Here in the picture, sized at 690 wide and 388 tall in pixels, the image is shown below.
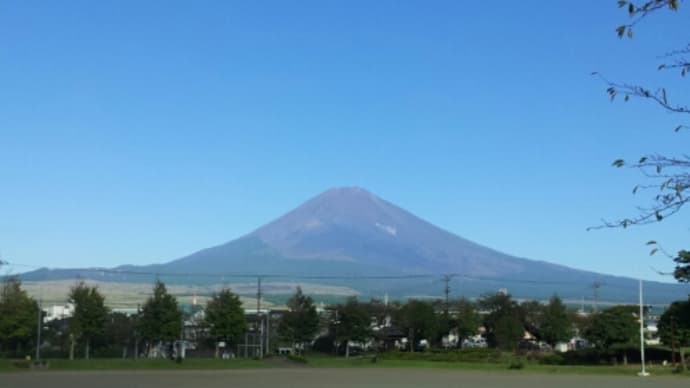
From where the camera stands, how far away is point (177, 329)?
5753 centimetres

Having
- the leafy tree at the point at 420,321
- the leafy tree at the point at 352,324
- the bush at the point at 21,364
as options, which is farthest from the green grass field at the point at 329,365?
the leafy tree at the point at 420,321

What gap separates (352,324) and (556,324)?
64.5 ft

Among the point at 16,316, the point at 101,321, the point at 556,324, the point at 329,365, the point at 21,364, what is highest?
the point at 16,316

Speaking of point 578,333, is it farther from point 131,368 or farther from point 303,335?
point 131,368

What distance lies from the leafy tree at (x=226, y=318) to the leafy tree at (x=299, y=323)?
5.44 m

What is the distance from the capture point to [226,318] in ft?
195

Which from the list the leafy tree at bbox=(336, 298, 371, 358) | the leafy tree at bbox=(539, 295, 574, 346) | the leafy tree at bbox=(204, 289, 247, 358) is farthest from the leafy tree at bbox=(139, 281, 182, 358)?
the leafy tree at bbox=(539, 295, 574, 346)

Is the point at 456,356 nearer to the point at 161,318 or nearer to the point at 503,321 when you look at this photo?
the point at 503,321

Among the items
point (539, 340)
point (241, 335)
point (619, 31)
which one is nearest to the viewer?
point (619, 31)

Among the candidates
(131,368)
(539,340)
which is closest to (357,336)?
(539,340)

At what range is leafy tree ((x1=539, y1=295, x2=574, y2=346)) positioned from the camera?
238ft

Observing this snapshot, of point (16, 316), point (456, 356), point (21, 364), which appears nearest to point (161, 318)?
point (16, 316)

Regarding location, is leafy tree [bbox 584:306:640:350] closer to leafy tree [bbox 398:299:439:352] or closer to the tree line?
the tree line

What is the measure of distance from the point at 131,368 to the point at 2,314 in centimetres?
1336
